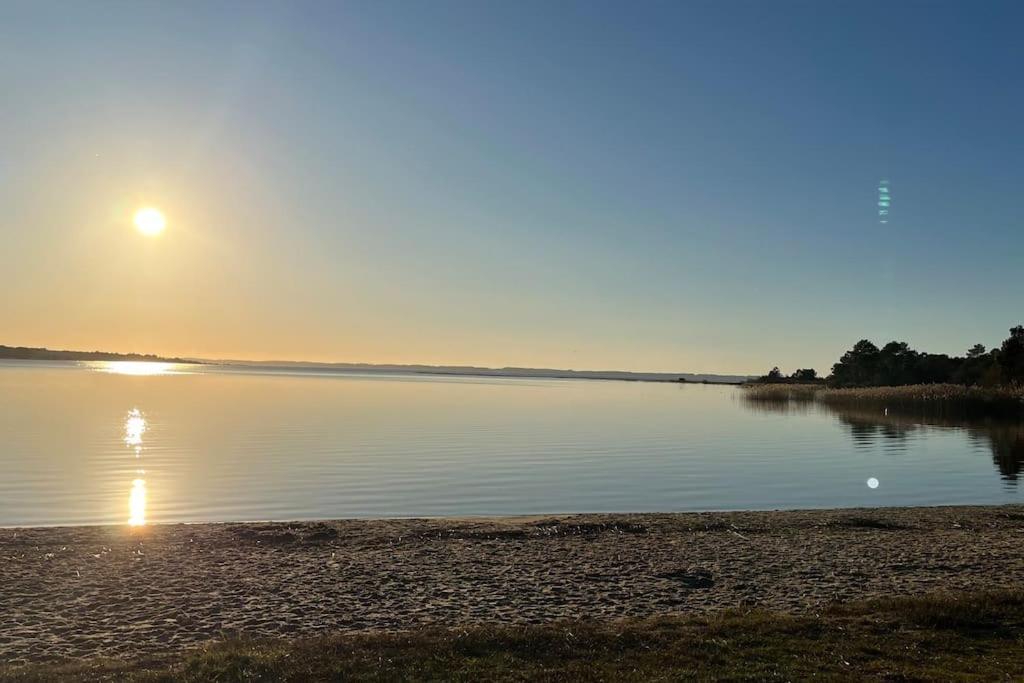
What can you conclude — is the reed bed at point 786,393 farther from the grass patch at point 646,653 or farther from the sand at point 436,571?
the grass patch at point 646,653

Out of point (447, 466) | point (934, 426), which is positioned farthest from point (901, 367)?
point (447, 466)

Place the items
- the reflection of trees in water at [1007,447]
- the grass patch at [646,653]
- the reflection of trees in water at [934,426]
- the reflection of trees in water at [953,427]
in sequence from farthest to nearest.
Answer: the reflection of trees in water at [934,426], the reflection of trees in water at [953,427], the reflection of trees in water at [1007,447], the grass patch at [646,653]

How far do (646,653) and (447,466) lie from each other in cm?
2375

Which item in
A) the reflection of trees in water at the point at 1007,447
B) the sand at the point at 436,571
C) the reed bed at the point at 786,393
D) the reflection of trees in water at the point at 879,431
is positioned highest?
the reed bed at the point at 786,393

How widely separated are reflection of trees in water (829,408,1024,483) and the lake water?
210 mm

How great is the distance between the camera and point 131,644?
9.44 m

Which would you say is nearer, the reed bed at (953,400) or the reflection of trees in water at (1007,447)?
the reflection of trees in water at (1007,447)

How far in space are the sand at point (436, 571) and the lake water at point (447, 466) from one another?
478 cm

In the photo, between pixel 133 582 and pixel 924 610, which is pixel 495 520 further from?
pixel 924 610

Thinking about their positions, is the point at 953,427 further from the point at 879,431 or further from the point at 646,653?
the point at 646,653

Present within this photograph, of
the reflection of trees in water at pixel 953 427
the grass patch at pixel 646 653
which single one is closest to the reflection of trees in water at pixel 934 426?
the reflection of trees in water at pixel 953 427

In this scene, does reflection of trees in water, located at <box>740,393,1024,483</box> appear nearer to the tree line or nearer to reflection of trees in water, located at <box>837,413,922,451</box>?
reflection of trees in water, located at <box>837,413,922,451</box>

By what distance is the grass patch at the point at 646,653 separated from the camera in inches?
316

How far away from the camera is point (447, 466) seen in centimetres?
3222
